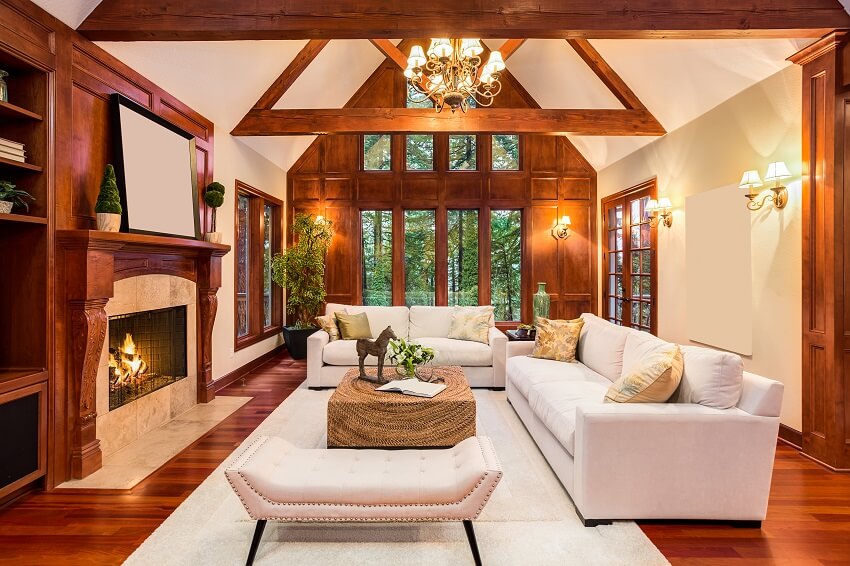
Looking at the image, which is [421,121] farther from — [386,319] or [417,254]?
[417,254]

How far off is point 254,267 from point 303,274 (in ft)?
2.50

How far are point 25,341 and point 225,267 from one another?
8.41 ft

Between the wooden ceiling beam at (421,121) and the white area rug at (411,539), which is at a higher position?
the wooden ceiling beam at (421,121)

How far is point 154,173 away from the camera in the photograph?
371 cm

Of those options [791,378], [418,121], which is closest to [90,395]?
[418,121]

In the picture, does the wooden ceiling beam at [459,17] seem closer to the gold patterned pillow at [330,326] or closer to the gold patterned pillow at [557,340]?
the gold patterned pillow at [557,340]

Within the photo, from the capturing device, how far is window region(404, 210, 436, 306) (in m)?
7.69

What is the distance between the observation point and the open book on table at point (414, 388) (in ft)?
10.9

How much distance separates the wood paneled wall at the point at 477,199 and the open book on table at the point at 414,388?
4125mm

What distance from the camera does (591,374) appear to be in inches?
149

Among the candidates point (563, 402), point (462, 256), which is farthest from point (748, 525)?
point (462, 256)

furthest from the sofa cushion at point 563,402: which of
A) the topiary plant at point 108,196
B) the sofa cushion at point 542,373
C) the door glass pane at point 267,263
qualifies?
the door glass pane at point 267,263

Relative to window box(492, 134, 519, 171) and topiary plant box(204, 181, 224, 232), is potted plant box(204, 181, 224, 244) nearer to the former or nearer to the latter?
topiary plant box(204, 181, 224, 232)

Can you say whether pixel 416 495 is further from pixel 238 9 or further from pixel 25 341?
pixel 238 9
